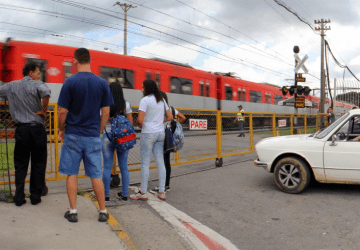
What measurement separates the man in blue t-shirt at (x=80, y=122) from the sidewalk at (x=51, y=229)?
0.65ft

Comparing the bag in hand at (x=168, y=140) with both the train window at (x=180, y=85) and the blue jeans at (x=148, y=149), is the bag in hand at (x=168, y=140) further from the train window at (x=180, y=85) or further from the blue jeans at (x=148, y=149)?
the train window at (x=180, y=85)

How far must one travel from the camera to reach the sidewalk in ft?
10.3

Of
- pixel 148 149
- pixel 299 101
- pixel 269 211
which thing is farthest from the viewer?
pixel 299 101

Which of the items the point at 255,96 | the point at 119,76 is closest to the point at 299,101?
the point at 119,76

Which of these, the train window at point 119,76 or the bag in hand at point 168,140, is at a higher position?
the train window at point 119,76

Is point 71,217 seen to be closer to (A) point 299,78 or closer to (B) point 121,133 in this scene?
(B) point 121,133

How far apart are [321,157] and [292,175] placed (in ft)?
1.77

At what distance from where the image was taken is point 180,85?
18.6m

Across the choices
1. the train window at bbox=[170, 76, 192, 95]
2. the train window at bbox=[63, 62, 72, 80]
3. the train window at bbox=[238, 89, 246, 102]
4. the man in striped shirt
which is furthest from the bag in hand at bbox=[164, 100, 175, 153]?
the train window at bbox=[238, 89, 246, 102]

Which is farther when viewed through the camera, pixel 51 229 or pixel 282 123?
pixel 282 123

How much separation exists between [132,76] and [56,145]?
422 inches

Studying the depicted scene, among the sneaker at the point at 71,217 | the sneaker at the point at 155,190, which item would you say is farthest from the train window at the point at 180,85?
the sneaker at the point at 71,217

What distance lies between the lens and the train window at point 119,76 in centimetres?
1479

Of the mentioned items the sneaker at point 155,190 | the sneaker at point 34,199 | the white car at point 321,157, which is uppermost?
the white car at point 321,157
